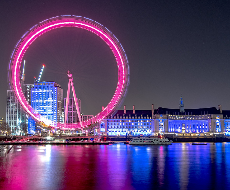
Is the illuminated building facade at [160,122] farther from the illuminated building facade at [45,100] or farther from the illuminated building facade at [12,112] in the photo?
the illuminated building facade at [12,112]

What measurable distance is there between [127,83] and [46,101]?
102 meters

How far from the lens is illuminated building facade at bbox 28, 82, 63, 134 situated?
142 m

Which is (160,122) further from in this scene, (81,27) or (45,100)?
(81,27)

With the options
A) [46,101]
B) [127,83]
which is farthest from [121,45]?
[46,101]

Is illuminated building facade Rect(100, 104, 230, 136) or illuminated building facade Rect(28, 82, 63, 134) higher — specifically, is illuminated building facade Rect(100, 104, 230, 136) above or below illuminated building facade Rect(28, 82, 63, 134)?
below

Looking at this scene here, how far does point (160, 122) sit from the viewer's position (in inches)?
4493

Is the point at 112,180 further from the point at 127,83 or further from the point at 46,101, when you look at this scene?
the point at 46,101

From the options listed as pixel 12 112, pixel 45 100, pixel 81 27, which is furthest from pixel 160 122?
pixel 81 27

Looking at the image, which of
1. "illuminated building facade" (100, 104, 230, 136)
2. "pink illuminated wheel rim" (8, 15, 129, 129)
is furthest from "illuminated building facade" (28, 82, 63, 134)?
"pink illuminated wheel rim" (8, 15, 129, 129)

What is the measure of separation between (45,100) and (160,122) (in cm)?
4979

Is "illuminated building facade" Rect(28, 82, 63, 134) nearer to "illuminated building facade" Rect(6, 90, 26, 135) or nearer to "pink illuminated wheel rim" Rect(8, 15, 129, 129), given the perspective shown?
"illuminated building facade" Rect(6, 90, 26, 135)

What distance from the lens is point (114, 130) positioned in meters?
116

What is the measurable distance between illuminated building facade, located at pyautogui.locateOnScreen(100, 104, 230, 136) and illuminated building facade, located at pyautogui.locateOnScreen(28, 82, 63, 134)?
1358 inches

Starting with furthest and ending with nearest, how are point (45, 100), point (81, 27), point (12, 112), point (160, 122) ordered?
point (45, 100)
point (12, 112)
point (160, 122)
point (81, 27)
